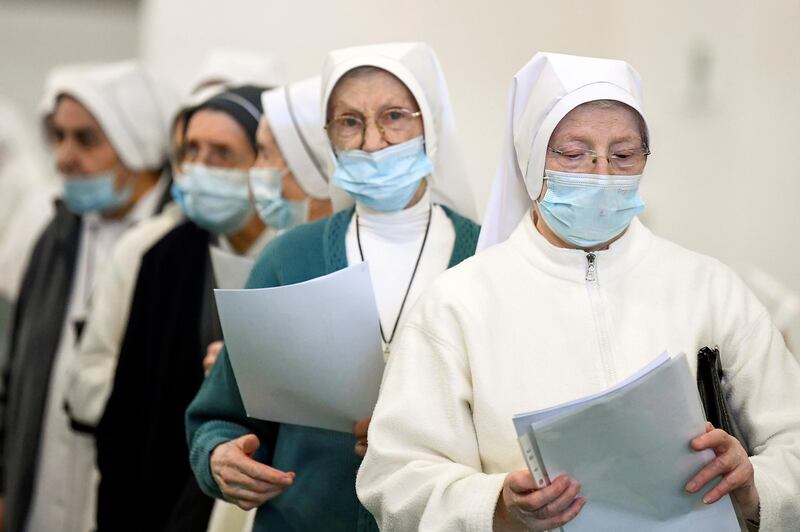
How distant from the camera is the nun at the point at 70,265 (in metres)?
5.15

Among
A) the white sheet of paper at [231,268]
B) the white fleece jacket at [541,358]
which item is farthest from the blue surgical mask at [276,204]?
the white fleece jacket at [541,358]

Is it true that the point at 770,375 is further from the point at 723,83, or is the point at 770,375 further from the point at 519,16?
the point at 723,83

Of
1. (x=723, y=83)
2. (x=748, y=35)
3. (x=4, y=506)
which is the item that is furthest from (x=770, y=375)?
(x=4, y=506)

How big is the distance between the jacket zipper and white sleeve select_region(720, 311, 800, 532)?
0.24 meters

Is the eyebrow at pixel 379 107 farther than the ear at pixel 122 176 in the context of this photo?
No

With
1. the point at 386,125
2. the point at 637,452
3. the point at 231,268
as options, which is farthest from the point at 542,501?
the point at 231,268

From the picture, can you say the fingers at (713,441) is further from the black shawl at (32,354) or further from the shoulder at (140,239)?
the black shawl at (32,354)

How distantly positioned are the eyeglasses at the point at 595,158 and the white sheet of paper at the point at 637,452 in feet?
1.55

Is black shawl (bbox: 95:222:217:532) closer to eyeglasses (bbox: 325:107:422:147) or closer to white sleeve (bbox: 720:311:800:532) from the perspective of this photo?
eyeglasses (bbox: 325:107:422:147)

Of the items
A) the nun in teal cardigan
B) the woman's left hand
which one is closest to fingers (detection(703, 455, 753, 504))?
the woman's left hand

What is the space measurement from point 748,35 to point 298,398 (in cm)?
251

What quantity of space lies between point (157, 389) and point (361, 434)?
56.6 inches

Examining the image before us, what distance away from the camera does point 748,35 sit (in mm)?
4457

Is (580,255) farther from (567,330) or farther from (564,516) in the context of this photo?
(564,516)
